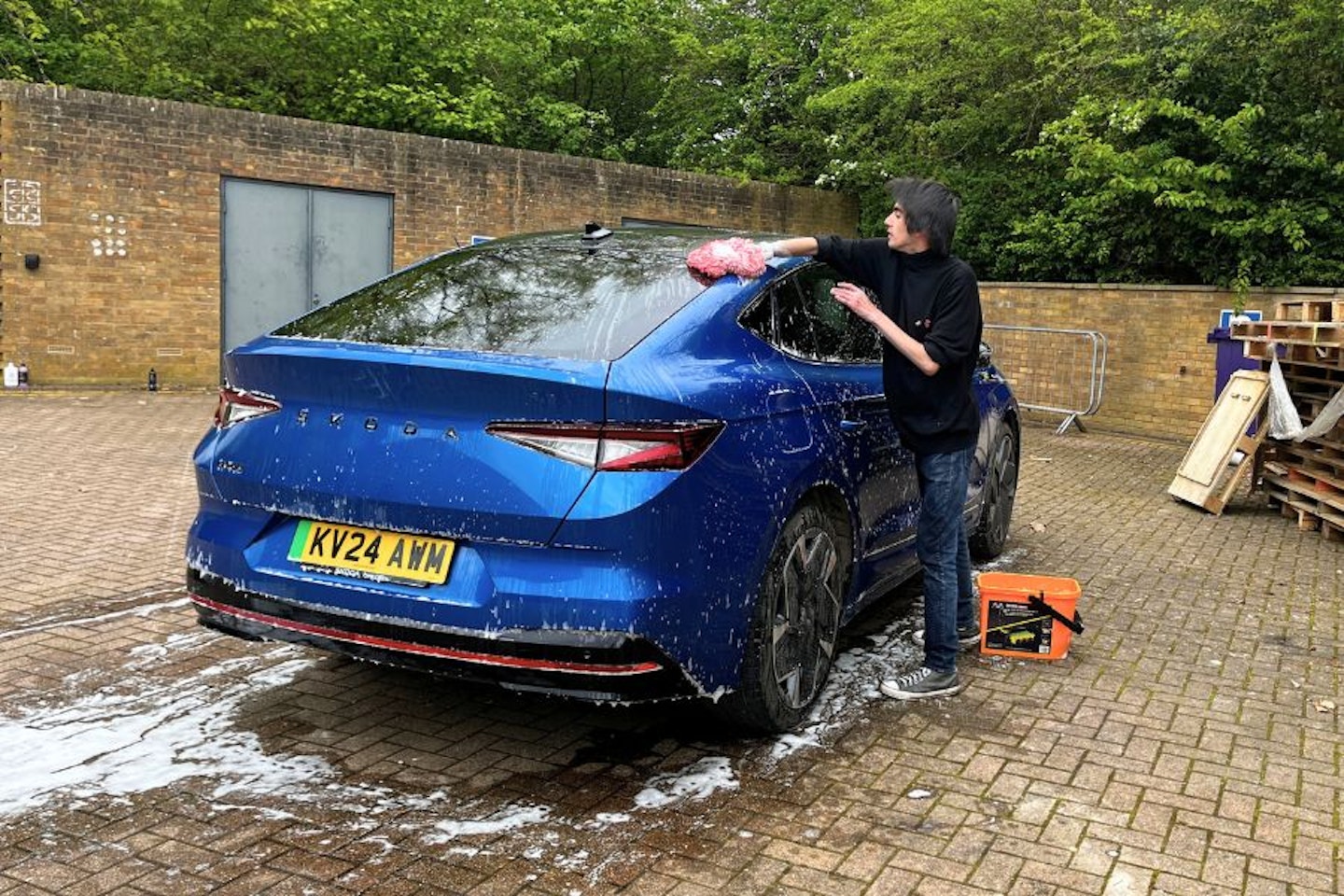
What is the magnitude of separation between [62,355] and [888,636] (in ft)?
37.6

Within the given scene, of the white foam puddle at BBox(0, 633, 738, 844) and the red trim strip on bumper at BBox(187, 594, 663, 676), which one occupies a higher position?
the red trim strip on bumper at BBox(187, 594, 663, 676)

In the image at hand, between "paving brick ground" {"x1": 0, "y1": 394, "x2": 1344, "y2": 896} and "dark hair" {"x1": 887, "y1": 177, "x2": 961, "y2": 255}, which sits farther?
"dark hair" {"x1": 887, "y1": 177, "x2": 961, "y2": 255}

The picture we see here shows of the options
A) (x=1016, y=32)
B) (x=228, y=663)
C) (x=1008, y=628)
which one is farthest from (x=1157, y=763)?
(x=1016, y=32)


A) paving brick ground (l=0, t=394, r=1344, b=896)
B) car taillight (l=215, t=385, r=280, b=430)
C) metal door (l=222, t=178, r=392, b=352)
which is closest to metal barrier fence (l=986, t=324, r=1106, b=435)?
metal door (l=222, t=178, r=392, b=352)

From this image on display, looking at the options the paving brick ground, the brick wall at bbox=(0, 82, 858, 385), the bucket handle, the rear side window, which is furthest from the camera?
the brick wall at bbox=(0, 82, 858, 385)

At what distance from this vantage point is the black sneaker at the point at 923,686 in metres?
4.37

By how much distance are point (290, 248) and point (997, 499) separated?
1084cm

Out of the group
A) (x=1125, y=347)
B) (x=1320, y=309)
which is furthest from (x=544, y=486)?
(x=1125, y=347)

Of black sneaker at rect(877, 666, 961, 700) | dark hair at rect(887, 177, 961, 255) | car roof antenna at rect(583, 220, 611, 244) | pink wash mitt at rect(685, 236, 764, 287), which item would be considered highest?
dark hair at rect(887, 177, 961, 255)

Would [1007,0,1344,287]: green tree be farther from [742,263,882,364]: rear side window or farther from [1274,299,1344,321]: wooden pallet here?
[742,263,882,364]: rear side window

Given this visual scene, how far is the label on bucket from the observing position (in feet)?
16.1

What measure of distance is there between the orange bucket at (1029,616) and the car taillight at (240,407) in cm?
296

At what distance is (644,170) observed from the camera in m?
17.6

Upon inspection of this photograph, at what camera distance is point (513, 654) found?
3119mm
